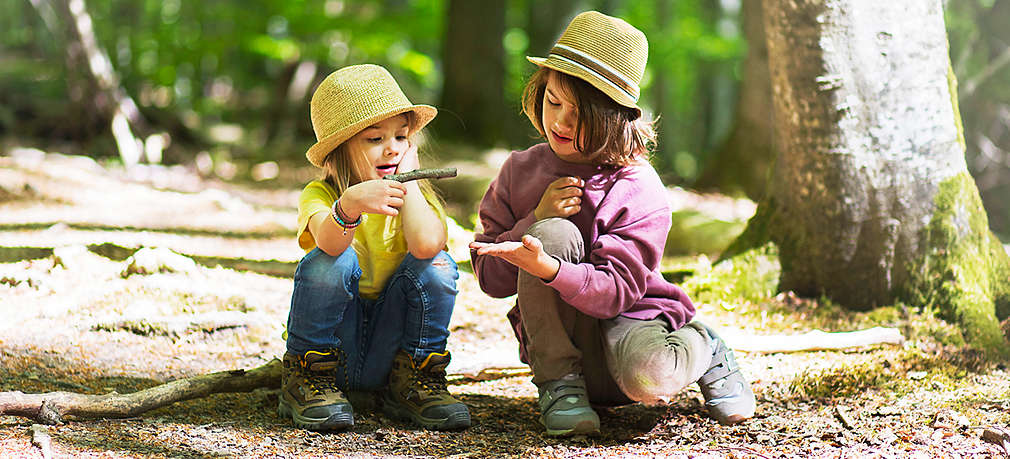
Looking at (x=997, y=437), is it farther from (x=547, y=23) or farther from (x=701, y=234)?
(x=547, y=23)

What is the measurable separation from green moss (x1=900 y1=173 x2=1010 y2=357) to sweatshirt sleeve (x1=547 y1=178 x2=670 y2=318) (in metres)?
1.67

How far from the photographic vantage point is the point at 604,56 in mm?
2490

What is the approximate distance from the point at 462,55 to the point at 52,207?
574cm

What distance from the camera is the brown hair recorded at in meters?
2.51

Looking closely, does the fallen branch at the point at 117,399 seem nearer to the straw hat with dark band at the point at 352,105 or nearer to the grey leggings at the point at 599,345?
the straw hat with dark band at the point at 352,105

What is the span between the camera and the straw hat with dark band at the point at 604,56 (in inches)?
97.3

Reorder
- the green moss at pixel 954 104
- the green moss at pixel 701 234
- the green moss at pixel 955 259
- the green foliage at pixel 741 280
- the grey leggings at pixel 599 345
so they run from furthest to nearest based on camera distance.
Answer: the green moss at pixel 701 234 → the green foliage at pixel 741 280 → the green moss at pixel 954 104 → the green moss at pixel 955 259 → the grey leggings at pixel 599 345

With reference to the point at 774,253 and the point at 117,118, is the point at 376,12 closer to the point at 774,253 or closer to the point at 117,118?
the point at 117,118

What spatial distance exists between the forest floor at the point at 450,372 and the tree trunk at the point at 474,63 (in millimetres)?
5932

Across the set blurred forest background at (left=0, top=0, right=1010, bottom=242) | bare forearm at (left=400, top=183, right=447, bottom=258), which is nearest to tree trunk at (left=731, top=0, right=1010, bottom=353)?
blurred forest background at (left=0, top=0, right=1010, bottom=242)

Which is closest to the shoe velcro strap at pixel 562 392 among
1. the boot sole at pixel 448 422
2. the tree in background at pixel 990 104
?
the boot sole at pixel 448 422

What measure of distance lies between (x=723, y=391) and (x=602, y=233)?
0.60m

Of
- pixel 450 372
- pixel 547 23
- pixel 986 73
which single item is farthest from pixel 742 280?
pixel 547 23

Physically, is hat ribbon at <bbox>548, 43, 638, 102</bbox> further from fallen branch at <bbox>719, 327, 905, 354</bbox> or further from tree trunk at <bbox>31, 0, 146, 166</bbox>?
tree trunk at <bbox>31, 0, 146, 166</bbox>
